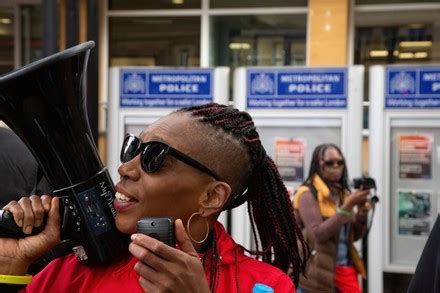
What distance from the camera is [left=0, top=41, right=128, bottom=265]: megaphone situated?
5.38ft

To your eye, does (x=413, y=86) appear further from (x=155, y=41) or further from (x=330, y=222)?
(x=155, y=41)

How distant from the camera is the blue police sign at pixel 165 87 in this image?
6.04 m

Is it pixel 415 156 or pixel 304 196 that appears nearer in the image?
pixel 304 196

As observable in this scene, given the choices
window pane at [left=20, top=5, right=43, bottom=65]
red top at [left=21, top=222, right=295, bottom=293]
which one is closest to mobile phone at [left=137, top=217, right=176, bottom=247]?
red top at [left=21, top=222, right=295, bottom=293]

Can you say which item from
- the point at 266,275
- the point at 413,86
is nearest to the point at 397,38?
the point at 413,86

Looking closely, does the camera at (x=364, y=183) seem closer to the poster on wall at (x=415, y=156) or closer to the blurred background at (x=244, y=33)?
the poster on wall at (x=415, y=156)

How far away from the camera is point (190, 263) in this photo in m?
1.35

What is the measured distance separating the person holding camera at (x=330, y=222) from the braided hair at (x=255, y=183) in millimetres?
2503

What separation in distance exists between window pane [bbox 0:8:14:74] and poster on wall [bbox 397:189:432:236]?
6514 mm

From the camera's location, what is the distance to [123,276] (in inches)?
64.8

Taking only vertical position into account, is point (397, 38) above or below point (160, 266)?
above

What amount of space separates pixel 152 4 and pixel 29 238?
8.22m

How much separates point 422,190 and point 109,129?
3.12m

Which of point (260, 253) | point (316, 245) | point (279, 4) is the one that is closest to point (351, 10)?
point (279, 4)
